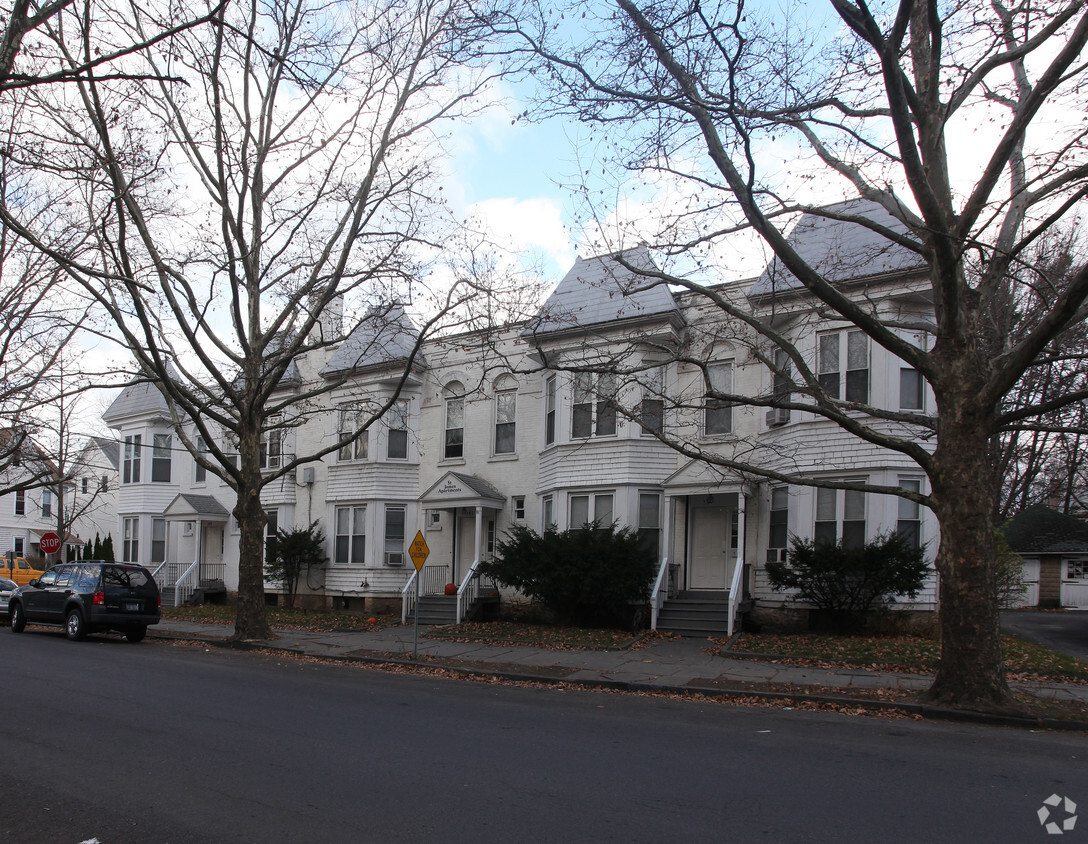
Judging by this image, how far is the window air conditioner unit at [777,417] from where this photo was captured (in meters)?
18.3

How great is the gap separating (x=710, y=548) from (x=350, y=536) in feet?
36.1

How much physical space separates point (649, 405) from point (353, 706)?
11.7 meters

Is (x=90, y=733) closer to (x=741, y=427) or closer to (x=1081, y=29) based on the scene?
(x=1081, y=29)

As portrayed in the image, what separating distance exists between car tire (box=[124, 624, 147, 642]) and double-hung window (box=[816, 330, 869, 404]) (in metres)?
15.8

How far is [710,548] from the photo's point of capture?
1995cm

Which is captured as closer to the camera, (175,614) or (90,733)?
(90,733)

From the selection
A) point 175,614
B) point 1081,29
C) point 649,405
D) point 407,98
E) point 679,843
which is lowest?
point 175,614

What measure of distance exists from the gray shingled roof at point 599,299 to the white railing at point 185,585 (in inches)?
643

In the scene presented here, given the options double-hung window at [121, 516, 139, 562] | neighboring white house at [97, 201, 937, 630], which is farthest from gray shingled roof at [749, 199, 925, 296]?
double-hung window at [121, 516, 139, 562]

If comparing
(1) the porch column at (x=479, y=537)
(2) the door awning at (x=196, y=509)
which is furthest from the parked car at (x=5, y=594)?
(1) the porch column at (x=479, y=537)

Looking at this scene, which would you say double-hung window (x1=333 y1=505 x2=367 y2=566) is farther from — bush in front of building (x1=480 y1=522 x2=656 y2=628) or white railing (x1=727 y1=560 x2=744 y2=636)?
white railing (x1=727 y1=560 x2=744 y2=636)

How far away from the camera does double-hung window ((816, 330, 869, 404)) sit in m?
17.3

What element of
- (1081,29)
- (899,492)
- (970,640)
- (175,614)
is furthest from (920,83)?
(175,614)

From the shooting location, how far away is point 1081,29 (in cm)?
939
